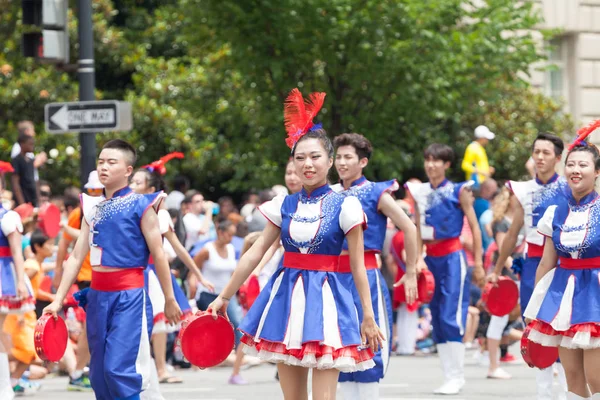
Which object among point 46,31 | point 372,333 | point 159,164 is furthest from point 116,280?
point 46,31

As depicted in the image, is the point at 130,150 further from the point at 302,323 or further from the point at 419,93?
the point at 419,93

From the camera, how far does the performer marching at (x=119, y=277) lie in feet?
26.6

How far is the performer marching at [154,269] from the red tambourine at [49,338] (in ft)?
4.58

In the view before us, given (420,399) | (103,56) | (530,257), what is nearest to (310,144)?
(530,257)

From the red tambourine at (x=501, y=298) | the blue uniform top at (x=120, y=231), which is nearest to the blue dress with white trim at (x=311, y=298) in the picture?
the blue uniform top at (x=120, y=231)

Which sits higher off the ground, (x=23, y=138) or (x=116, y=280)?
(x=23, y=138)

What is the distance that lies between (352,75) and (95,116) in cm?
650

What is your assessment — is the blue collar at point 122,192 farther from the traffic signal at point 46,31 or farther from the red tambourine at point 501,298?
the traffic signal at point 46,31

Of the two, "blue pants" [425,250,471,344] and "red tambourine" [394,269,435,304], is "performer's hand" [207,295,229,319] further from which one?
"blue pants" [425,250,471,344]

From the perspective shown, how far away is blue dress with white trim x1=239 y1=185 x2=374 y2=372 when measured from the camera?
705 centimetres

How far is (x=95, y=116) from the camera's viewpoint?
12656 mm

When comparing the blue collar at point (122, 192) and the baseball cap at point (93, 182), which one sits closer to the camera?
the blue collar at point (122, 192)

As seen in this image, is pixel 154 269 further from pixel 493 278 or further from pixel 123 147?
pixel 493 278

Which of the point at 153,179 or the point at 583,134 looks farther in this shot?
the point at 153,179
